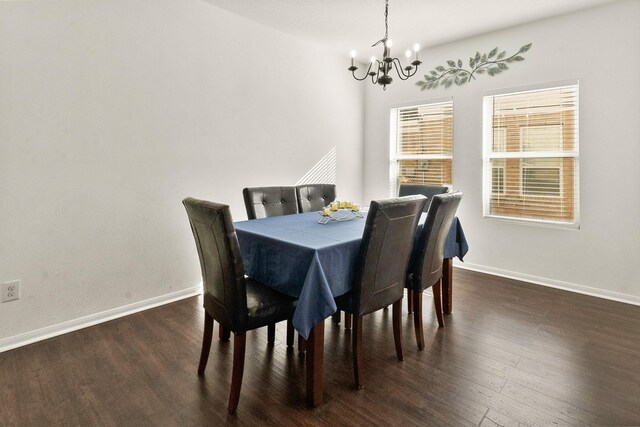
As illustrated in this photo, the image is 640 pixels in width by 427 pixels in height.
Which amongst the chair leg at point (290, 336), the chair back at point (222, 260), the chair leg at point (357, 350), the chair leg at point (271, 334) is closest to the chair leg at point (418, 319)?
the chair leg at point (357, 350)

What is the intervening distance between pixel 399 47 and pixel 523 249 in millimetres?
2737

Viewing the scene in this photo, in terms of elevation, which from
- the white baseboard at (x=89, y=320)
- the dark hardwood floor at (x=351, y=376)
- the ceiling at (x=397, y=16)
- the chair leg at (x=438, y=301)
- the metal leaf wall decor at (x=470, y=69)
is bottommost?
the dark hardwood floor at (x=351, y=376)

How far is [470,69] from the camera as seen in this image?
4.08 metres

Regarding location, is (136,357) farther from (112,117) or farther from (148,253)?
(112,117)

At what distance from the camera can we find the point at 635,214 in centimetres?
316

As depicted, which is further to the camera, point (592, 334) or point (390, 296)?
point (592, 334)

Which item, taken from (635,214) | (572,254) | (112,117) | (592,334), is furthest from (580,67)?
(112,117)

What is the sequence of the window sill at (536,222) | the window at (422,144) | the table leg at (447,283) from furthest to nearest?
the window at (422,144)
the window sill at (536,222)
the table leg at (447,283)

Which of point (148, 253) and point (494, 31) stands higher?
point (494, 31)

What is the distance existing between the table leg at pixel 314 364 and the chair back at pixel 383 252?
27 centimetres

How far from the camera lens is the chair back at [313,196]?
11.0ft

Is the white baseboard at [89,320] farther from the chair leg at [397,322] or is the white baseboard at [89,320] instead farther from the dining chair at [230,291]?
the chair leg at [397,322]

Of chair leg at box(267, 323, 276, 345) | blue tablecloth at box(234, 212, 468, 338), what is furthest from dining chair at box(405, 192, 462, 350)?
chair leg at box(267, 323, 276, 345)

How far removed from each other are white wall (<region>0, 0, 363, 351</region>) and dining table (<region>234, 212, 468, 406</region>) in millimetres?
1152
